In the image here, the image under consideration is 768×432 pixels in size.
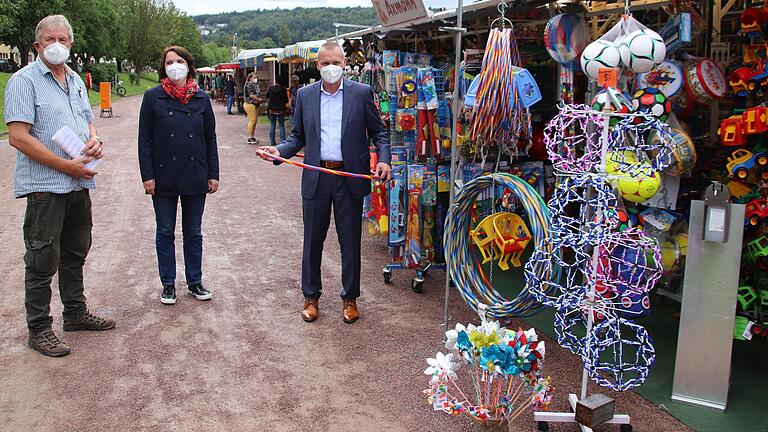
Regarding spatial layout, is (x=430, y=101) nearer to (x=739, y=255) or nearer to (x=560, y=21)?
(x=560, y=21)

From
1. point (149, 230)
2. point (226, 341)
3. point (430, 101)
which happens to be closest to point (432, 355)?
point (226, 341)

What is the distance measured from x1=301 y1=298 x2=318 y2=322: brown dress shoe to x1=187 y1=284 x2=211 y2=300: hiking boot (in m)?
0.81

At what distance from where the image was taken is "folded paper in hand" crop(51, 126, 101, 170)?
383 centimetres

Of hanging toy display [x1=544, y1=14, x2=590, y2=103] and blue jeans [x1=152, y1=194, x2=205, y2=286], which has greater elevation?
hanging toy display [x1=544, y1=14, x2=590, y2=103]

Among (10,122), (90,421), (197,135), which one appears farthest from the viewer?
(197,135)

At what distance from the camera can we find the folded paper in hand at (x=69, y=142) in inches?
151

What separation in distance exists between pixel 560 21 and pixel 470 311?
6.96 feet

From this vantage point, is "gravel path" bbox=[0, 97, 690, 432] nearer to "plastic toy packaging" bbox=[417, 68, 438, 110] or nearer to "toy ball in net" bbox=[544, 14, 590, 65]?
"plastic toy packaging" bbox=[417, 68, 438, 110]

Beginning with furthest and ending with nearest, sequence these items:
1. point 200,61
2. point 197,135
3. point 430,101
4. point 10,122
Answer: point 200,61 < point 430,101 < point 197,135 < point 10,122

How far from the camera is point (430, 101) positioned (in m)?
5.20

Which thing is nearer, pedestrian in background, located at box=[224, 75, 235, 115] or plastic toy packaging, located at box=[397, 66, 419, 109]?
plastic toy packaging, located at box=[397, 66, 419, 109]

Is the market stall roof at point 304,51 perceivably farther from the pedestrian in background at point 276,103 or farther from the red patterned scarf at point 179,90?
the red patterned scarf at point 179,90

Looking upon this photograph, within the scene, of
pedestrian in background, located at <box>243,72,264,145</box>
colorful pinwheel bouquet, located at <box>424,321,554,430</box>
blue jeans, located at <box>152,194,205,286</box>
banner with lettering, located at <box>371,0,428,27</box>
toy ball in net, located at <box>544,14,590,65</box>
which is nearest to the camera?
colorful pinwheel bouquet, located at <box>424,321,554,430</box>

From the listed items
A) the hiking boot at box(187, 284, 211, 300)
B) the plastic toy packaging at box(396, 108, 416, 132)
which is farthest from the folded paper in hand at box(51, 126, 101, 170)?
the plastic toy packaging at box(396, 108, 416, 132)
